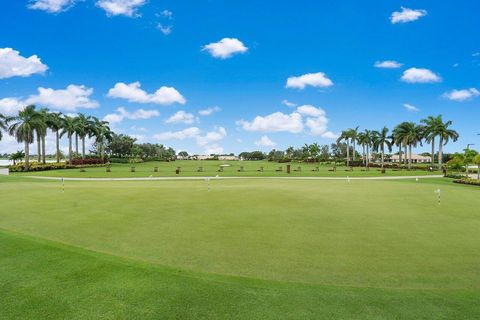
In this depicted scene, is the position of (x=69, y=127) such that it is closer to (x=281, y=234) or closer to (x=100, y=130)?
(x=100, y=130)

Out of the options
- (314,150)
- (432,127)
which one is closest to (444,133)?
(432,127)

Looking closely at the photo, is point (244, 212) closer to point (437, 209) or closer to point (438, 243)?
point (438, 243)

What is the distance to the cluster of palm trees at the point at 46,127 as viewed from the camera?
64.7m

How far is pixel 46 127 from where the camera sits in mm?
75188

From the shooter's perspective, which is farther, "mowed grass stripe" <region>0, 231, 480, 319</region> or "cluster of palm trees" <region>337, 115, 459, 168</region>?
"cluster of palm trees" <region>337, 115, 459, 168</region>

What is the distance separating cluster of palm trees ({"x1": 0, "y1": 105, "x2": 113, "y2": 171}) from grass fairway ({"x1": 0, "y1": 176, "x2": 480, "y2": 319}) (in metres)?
56.7

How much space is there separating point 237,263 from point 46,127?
264 ft

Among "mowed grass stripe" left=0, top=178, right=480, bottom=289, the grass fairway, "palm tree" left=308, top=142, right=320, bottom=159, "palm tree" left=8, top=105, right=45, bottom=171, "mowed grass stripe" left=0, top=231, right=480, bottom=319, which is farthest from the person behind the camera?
"palm tree" left=308, top=142, right=320, bottom=159

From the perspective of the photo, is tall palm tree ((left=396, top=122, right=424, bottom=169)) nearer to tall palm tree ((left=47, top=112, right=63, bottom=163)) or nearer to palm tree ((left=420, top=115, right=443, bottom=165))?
palm tree ((left=420, top=115, right=443, bottom=165))

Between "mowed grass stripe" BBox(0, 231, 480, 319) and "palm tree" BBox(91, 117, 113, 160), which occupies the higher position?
"palm tree" BBox(91, 117, 113, 160)

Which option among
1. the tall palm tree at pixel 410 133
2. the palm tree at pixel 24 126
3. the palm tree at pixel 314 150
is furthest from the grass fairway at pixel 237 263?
the palm tree at pixel 314 150

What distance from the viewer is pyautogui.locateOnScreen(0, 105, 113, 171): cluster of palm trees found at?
64688 millimetres

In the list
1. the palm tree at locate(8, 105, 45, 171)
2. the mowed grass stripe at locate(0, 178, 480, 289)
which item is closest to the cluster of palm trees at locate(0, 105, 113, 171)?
the palm tree at locate(8, 105, 45, 171)

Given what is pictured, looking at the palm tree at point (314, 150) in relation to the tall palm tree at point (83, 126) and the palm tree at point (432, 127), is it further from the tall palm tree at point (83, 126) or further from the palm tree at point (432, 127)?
the tall palm tree at point (83, 126)
